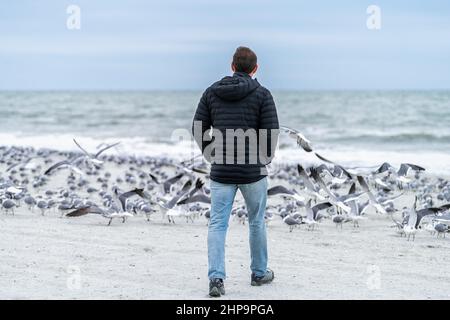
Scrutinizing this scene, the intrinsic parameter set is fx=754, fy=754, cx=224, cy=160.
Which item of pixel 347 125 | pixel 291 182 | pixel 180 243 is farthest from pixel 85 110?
pixel 180 243

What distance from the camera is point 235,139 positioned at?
557 centimetres

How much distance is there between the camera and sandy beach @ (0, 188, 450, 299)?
5883mm

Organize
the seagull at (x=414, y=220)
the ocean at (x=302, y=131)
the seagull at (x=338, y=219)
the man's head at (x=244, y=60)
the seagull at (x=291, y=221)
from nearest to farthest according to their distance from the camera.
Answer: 1. the man's head at (x=244, y=60)
2. the seagull at (x=414, y=220)
3. the seagull at (x=291, y=221)
4. the seagull at (x=338, y=219)
5. the ocean at (x=302, y=131)

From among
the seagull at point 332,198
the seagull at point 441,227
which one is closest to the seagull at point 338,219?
the seagull at point 332,198

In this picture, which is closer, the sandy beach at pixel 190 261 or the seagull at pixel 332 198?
the sandy beach at pixel 190 261

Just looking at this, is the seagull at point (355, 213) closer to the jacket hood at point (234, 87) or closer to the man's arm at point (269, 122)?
the man's arm at point (269, 122)

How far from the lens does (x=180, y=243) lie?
25.5ft

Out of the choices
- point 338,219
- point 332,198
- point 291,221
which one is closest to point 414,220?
point 338,219

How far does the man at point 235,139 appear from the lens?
18.2 ft

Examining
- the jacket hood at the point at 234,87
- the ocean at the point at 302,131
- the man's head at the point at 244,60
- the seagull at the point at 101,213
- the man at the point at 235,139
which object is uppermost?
the man's head at the point at 244,60

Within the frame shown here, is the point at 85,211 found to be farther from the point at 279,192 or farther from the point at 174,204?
the point at 279,192
